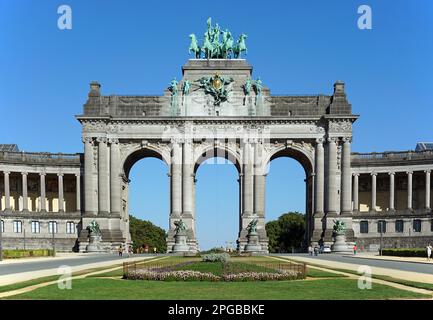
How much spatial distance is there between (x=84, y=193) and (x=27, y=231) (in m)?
12.6

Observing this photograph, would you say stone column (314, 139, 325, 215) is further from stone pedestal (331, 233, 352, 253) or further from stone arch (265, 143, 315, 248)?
stone pedestal (331, 233, 352, 253)

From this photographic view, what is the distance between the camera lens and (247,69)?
8669 centimetres

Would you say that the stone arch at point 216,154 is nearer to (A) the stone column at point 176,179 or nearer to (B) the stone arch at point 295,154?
(A) the stone column at point 176,179

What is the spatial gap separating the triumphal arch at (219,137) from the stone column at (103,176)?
6.3 inches

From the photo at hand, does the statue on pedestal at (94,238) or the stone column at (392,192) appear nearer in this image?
the statue on pedestal at (94,238)

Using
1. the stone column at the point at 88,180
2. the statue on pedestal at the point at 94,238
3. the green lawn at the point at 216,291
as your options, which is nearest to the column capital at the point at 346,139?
the stone column at the point at 88,180

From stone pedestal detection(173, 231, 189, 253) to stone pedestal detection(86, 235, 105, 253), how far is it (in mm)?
12348

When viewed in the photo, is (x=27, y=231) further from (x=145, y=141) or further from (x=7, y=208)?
(x=145, y=141)

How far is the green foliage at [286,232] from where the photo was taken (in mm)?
135875

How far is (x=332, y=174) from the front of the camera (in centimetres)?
8431

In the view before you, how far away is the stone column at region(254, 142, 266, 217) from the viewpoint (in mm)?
84144

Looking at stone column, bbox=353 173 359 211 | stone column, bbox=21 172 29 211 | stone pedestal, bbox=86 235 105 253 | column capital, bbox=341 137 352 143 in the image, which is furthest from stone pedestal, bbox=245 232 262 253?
stone column, bbox=21 172 29 211

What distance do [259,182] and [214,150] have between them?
9052mm
